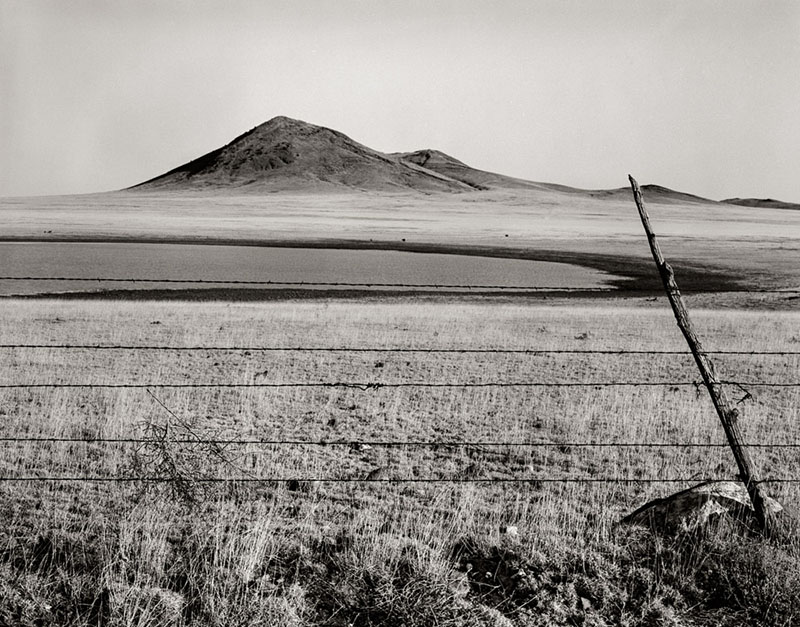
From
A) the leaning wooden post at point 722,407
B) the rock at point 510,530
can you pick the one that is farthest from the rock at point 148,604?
the leaning wooden post at point 722,407

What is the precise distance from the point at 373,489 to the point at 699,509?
3.21 meters

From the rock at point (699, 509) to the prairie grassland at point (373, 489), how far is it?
0.73 ft

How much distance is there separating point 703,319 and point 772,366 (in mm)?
7752

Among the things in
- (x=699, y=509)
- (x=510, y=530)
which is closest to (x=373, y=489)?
(x=510, y=530)

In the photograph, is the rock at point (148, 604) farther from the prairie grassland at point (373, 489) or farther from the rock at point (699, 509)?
the rock at point (699, 509)

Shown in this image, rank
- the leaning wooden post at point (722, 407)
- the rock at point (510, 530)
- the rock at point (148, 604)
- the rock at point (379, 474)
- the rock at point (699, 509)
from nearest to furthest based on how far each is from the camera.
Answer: the rock at point (148, 604) → the leaning wooden post at point (722, 407) → the rock at point (699, 509) → the rock at point (510, 530) → the rock at point (379, 474)

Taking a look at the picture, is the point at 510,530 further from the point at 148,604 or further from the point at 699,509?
the point at 148,604

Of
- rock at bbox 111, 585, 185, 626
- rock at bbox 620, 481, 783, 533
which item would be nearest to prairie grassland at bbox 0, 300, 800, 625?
rock at bbox 111, 585, 185, 626

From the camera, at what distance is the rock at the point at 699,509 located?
592cm

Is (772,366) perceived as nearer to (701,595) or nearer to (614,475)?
(614,475)

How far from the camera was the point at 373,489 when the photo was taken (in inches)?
A: 317

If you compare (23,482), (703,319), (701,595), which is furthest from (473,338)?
(701,595)

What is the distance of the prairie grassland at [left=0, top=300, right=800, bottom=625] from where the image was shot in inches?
193

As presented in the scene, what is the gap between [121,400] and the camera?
11250 mm
